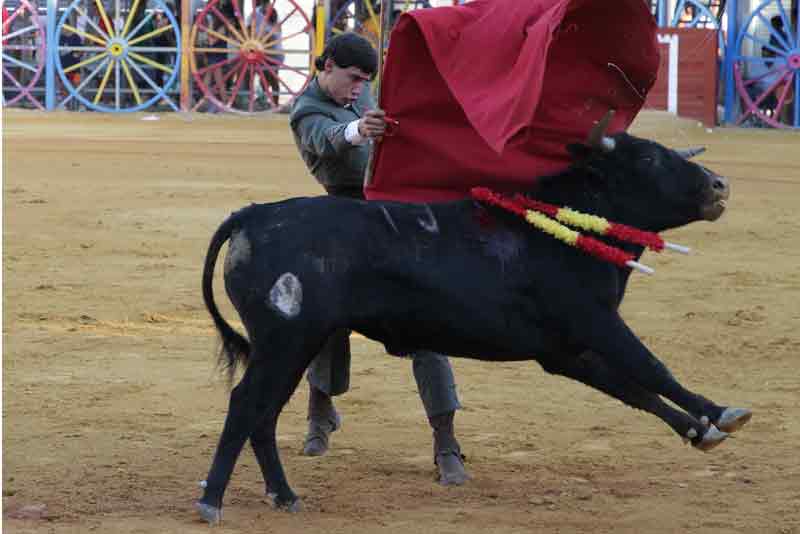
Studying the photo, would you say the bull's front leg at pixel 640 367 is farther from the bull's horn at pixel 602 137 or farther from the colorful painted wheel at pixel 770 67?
the colorful painted wheel at pixel 770 67

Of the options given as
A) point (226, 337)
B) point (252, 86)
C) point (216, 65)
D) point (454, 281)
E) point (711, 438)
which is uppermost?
point (454, 281)

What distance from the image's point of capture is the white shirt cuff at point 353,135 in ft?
16.7

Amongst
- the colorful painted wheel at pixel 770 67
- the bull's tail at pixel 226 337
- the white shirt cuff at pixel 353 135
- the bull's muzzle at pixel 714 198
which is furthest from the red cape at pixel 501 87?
the colorful painted wheel at pixel 770 67

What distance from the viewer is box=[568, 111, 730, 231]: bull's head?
479 centimetres

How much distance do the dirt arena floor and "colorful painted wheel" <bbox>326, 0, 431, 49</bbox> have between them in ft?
32.4

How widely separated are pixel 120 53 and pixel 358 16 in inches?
135

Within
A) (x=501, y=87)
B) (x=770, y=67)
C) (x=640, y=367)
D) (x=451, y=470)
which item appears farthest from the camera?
(x=770, y=67)

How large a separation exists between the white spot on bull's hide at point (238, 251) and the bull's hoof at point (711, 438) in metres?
1.45

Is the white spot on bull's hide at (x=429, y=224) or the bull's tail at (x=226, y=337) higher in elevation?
the white spot on bull's hide at (x=429, y=224)

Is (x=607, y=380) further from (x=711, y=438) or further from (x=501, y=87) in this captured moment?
(x=501, y=87)

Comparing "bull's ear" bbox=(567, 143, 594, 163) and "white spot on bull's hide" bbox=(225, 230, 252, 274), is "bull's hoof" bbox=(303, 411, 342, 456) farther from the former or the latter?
"bull's ear" bbox=(567, 143, 594, 163)

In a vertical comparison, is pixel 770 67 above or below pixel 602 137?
below

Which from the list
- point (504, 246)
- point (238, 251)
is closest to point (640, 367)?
point (504, 246)

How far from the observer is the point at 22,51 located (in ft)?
75.4
